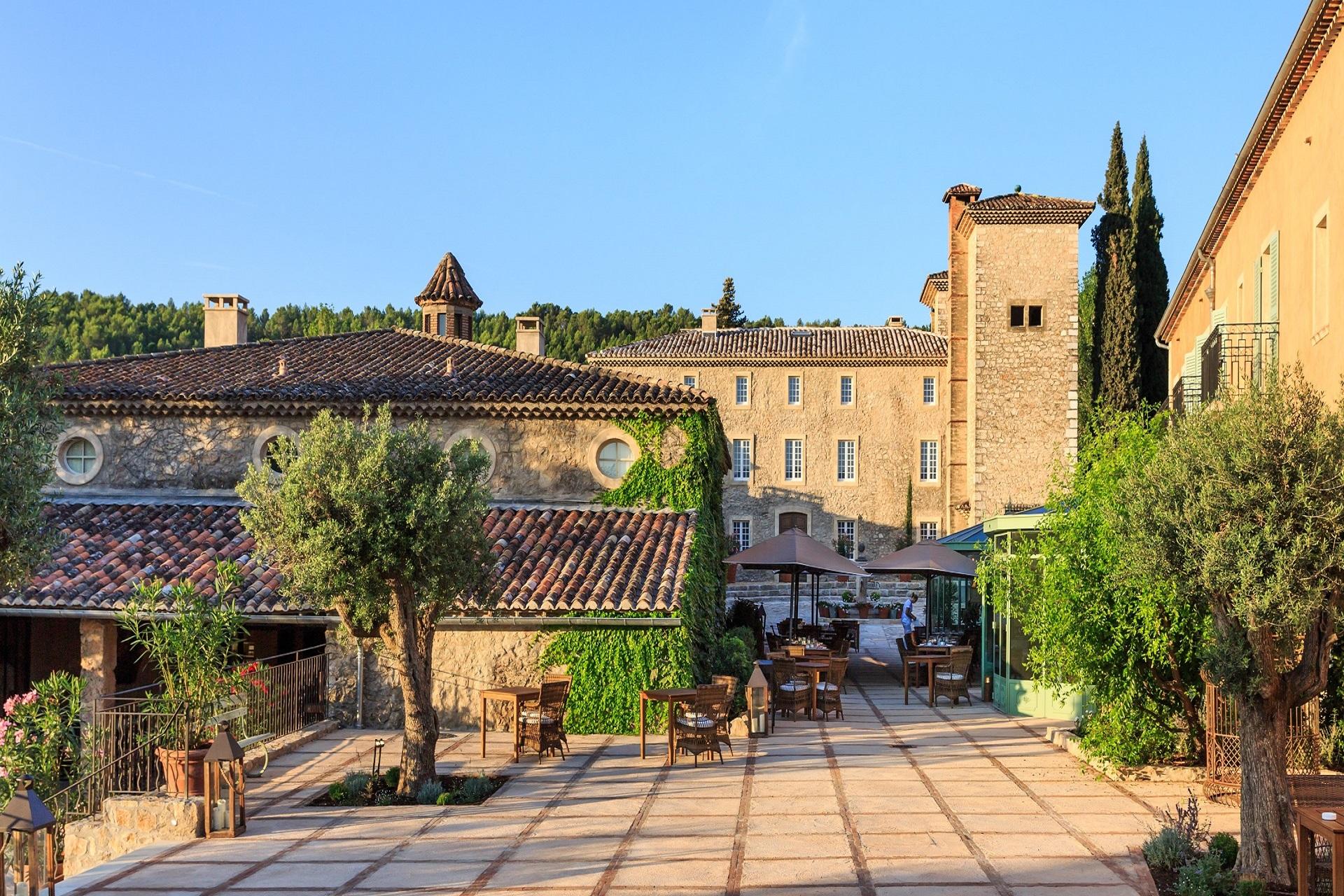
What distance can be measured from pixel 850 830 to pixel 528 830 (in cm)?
283

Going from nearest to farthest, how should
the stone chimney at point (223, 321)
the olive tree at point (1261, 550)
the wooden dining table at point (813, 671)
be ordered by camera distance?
1. the olive tree at point (1261, 550)
2. the wooden dining table at point (813, 671)
3. the stone chimney at point (223, 321)

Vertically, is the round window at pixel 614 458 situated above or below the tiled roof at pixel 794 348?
below

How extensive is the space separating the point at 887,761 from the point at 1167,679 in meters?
3.24

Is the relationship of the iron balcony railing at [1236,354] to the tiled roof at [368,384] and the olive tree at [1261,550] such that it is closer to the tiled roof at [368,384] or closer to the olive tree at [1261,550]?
the olive tree at [1261,550]

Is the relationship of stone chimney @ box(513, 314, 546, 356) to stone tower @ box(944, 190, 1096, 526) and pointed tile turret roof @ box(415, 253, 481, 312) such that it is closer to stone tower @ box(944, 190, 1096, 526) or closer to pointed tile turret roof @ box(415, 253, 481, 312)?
pointed tile turret roof @ box(415, 253, 481, 312)

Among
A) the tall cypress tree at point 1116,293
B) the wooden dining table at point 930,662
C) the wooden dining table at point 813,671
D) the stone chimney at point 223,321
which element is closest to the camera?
the wooden dining table at point 813,671

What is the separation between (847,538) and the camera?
157 ft

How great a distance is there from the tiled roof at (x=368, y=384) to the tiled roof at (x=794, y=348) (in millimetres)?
25838

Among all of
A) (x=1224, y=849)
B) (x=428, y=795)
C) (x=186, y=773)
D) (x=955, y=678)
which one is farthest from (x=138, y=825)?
(x=955, y=678)

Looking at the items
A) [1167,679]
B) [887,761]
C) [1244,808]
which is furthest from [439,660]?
[1244,808]

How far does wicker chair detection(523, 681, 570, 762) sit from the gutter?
10.2 meters

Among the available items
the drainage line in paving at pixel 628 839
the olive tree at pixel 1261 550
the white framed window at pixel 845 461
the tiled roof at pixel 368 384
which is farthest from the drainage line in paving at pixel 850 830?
the white framed window at pixel 845 461

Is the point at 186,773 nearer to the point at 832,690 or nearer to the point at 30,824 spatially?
the point at 30,824

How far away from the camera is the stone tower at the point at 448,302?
24.9 m
